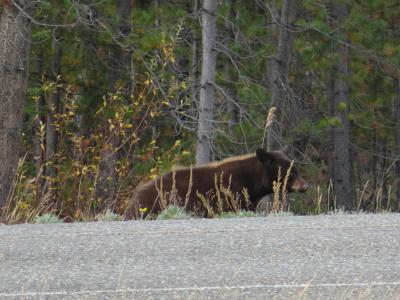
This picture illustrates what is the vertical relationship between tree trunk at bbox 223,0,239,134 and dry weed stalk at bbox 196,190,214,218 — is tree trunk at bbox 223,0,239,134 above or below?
above

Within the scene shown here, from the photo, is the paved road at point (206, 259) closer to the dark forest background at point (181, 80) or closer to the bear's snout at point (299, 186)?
the bear's snout at point (299, 186)

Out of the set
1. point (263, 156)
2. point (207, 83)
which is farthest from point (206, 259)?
point (207, 83)

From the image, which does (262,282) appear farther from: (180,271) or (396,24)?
(396,24)

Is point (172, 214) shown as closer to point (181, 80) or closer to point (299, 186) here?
point (299, 186)

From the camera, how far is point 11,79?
14.8 meters

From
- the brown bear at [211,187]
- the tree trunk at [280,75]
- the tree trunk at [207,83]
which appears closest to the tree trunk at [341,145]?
the tree trunk at [280,75]

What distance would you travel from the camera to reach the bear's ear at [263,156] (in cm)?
1370

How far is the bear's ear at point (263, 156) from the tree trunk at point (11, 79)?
3.54 m

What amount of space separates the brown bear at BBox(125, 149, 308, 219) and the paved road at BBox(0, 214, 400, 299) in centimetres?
257

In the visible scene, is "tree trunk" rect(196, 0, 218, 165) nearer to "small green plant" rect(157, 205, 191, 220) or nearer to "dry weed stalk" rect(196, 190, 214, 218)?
"dry weed stalk" rect(196, 190, 214, 218)

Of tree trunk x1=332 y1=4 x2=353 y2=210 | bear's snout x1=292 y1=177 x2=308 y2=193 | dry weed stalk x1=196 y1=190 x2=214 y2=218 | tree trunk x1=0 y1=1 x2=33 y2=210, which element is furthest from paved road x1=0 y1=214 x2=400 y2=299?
tree trunk x1=332 y1=4 x2=353 y2=210

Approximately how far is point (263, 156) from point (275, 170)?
0.27 meters

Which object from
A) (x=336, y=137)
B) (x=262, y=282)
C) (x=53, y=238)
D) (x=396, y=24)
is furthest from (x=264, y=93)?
(x=262, y=282)

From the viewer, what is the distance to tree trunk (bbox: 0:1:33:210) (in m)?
14.8
